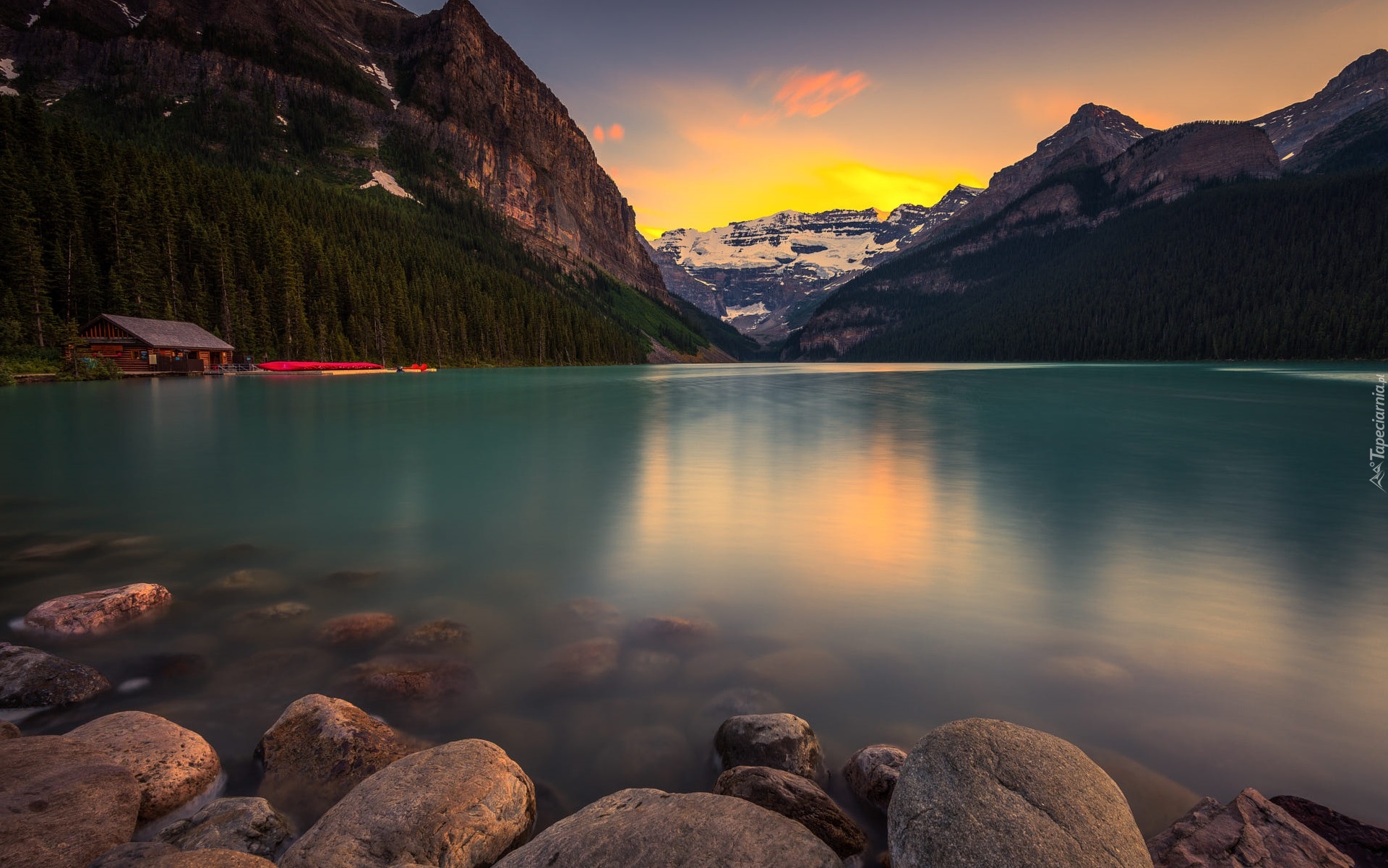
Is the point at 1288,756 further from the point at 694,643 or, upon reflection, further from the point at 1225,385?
the point at 1225,385

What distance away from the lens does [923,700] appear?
7.95 m

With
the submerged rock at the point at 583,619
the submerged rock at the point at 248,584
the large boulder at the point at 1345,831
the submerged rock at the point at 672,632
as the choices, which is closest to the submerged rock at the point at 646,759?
the submerged rock at the point at 672,632

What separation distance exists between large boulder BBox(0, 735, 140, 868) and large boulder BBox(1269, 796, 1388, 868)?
377 inches

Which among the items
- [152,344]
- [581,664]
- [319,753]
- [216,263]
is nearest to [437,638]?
[581,664]

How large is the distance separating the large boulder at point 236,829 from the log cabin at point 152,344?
87.4 meters

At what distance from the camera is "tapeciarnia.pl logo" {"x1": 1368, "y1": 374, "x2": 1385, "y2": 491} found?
72.4 ft

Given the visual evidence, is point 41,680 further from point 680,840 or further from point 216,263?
point 216,263

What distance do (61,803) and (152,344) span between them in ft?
304

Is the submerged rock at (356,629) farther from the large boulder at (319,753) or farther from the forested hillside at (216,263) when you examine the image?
the forested hillside at (216,263)

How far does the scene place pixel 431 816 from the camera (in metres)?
5.05

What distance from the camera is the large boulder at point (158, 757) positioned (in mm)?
5590

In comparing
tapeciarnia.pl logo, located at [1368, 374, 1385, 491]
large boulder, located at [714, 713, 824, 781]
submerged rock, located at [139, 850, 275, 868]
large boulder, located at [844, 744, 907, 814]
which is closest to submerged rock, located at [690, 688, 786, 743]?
large boulder, located at [714, 713, 824, 781]

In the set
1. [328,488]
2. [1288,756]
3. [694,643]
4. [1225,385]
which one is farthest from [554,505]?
[1225,385]

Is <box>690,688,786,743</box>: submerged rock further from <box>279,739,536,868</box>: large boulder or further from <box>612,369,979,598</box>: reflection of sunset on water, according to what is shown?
<box>612,369,979,598</box>: reflection of sunset on water
